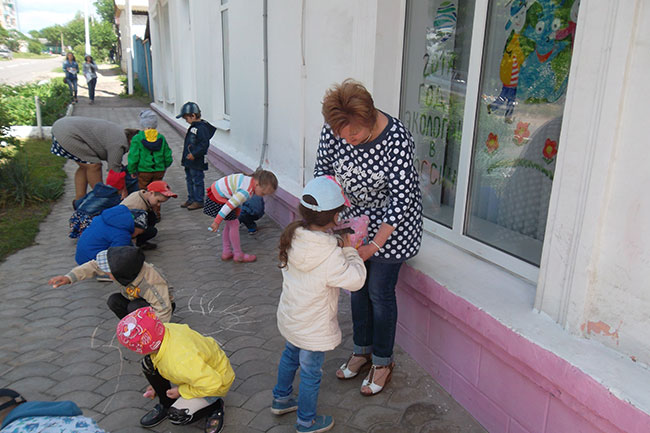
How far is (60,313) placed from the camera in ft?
12.2

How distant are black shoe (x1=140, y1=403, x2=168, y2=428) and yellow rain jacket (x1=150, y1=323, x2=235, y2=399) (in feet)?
0.81

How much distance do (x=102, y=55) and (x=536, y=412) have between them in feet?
222

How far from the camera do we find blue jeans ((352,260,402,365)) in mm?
2635

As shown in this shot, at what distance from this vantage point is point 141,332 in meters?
2.28

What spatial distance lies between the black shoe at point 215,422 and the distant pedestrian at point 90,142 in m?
4.03

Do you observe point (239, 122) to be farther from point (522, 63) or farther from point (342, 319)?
point (522, 63)

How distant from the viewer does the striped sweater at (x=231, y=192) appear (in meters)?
4.37

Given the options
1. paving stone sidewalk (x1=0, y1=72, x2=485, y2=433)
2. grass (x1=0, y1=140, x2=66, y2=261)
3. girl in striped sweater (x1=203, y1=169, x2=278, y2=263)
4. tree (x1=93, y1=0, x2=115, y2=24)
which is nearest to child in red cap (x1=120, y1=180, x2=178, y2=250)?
paving stone sidewalk (x1=0, y1=72, x2=485, y2=433)

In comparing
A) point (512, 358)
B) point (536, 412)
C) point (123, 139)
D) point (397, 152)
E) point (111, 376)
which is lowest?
point (111, 376)

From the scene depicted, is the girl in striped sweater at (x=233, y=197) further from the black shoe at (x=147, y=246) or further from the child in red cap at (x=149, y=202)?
the black shoe at (x=147, y=246)

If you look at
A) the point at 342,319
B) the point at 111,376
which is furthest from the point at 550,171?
the point at 111,376

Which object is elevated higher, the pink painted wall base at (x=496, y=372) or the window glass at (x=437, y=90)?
the window glass at (x=437, y=90)

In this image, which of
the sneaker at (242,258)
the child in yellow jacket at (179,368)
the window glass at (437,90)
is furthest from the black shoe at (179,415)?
the sneaker at (242,258)

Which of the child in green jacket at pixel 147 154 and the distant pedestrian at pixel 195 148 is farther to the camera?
the distant pedestrian at pixel 195 148
